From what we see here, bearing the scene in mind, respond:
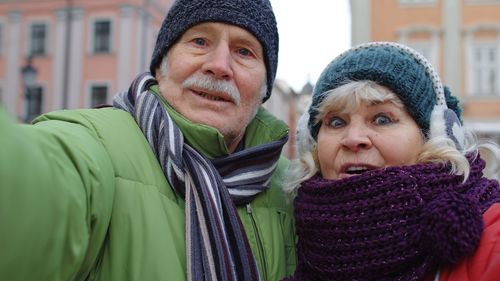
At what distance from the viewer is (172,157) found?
5.49 feet

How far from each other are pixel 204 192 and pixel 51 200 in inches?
24.6

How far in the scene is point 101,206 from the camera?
54.1 inches

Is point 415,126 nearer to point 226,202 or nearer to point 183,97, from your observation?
point 226,202

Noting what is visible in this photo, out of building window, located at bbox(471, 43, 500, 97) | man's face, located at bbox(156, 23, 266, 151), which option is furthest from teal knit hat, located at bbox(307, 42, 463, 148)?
building window, located at bbox(471, 43, 500, 97)

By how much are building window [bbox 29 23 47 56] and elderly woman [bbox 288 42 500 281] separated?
2190 centimetres

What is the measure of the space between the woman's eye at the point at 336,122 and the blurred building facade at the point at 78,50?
19.6 metres

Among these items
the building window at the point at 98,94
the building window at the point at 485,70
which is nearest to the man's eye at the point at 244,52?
the building window at the point at 485,70

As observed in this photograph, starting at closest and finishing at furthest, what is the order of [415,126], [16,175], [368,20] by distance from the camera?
[16,175] < [415,126] < [368,20]

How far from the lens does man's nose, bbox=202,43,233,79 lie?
1.92m

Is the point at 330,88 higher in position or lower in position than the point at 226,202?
higher

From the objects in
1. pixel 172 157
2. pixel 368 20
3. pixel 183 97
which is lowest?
pixel 172 157

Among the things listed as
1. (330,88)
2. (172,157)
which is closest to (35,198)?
(172,157)

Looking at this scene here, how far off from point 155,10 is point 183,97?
2093 cm

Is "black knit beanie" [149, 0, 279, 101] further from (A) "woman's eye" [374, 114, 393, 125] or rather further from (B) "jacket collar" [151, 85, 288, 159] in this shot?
(A) "woman's eye" [374, 114, 393, 125]
